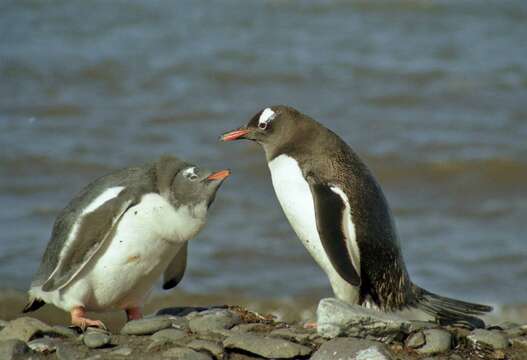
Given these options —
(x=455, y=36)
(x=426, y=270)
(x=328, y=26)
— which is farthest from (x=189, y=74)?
(x=426, y=270)

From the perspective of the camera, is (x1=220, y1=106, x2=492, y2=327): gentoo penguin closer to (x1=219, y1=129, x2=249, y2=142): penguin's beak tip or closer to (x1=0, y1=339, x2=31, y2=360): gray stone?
(x1=219, y1=129, x2=249, y2=142): penguin's beak tip

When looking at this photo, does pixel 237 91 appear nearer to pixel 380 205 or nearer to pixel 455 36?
pixel 455 36

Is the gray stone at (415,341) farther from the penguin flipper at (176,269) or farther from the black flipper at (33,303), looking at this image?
the black flipper at (33,303)

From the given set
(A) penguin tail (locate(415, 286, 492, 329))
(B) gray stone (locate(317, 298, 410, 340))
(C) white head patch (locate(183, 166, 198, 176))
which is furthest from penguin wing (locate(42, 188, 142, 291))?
(A) penguin tail (locate(415, 286, 492, 329))

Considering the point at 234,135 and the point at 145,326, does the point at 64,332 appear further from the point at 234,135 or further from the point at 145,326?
the point at 234,135

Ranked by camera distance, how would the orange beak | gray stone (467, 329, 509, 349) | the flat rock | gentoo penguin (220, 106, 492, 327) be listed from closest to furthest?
the flat rock → gray stone (467, 329, 509, 349) → gentoo penguin (220, 106, 492, 327) → the orange beak

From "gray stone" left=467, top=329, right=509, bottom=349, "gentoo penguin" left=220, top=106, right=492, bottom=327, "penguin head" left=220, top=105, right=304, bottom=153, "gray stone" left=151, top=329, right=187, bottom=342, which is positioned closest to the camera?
"gray stone" left=151, top=329, right=187, bottom=342

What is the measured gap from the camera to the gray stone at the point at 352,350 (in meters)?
4.95

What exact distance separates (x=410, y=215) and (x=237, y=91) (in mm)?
5781

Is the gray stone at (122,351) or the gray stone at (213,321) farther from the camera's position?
the gray stone at (213,321)

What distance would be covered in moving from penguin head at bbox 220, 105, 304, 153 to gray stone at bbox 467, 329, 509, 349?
5.62 feet

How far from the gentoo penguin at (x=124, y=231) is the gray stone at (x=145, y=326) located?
1.24ft

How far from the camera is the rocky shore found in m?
5.02

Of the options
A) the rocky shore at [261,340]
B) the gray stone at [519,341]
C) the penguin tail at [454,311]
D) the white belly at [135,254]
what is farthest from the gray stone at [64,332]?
the gray stone at [519,341]
